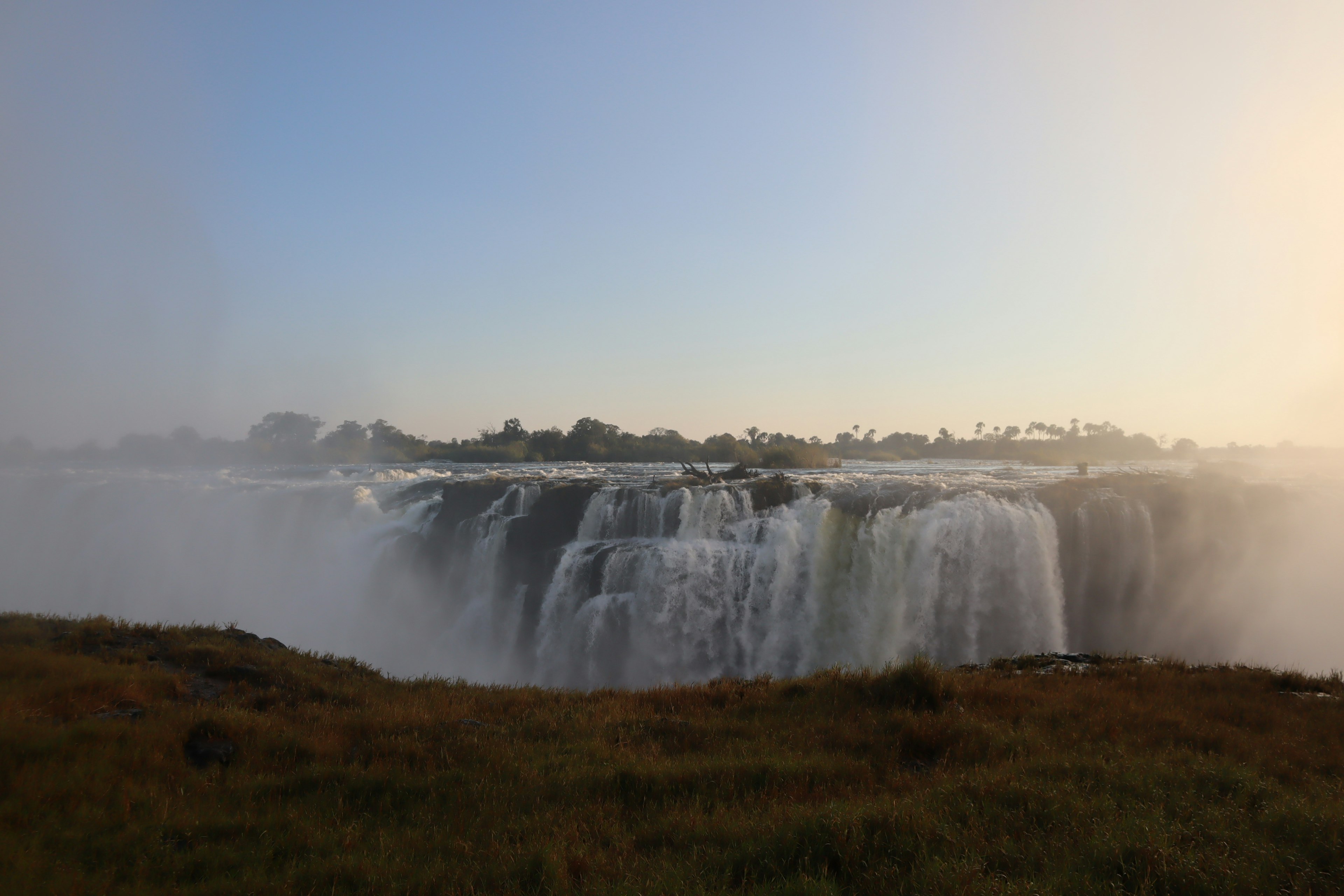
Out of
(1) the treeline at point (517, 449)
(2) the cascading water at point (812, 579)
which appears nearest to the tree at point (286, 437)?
(1) the treeline at point (517, 449)

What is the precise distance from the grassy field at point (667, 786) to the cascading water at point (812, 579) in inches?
373

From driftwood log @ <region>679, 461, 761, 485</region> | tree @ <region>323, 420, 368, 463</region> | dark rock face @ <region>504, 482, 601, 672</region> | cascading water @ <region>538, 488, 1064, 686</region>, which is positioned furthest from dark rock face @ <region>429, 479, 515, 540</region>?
tree @ <region>323, 420, 368, 463</region>

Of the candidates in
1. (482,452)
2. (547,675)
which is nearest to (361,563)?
(547,675)

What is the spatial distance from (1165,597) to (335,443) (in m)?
83.7

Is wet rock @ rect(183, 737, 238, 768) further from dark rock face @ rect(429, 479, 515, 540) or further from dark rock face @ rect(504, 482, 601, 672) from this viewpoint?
dark rock face @ rect(429, 479, 515, 540)

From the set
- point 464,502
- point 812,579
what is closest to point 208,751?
point 812,579

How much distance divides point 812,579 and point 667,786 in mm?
16372

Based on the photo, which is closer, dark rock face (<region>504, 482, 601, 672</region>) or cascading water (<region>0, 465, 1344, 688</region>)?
cascading water (<region>0, 465, 1344, 688</region>)

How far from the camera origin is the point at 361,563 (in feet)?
95.5

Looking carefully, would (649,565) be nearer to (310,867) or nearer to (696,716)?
(696,716)

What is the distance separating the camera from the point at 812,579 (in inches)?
837

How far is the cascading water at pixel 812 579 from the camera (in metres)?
20.3

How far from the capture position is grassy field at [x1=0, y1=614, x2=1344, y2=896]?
4008mm

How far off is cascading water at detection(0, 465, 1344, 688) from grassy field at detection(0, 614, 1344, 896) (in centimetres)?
948
